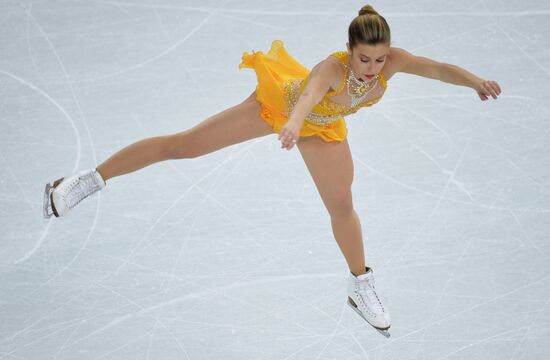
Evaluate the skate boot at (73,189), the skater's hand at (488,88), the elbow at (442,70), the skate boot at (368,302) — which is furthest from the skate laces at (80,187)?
the skater's hand at (488,88)

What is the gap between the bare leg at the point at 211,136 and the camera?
4152 mm

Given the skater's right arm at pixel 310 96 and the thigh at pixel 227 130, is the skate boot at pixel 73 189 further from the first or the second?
the skater's right arm at pixel 310 96

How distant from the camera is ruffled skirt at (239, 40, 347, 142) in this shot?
407 centimetres

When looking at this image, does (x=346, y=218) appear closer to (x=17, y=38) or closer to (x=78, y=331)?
(x=78, y=331)

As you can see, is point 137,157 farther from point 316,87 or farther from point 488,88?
point 488,88

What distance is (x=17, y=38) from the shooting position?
6.41 meters

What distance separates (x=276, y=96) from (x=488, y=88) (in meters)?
0.88

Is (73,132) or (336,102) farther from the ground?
(336,102)

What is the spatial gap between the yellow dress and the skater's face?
0.10 meters

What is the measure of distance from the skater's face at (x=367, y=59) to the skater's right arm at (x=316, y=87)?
0.08 metres

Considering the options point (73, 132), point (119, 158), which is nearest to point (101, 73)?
point (73, 132)

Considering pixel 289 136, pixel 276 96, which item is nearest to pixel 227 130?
pixel 276 96

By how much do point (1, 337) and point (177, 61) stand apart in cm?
243

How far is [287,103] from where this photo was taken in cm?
407
